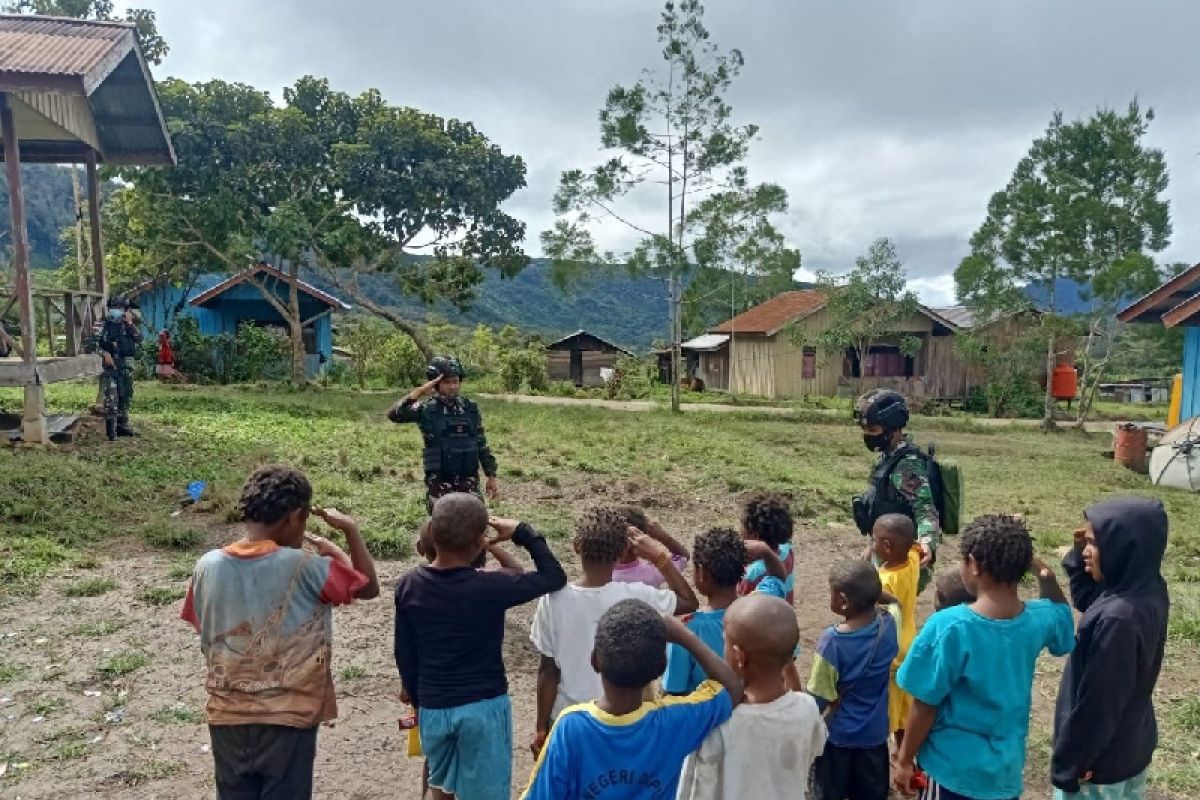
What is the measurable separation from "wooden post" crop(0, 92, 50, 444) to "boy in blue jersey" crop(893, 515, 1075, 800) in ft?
35.7

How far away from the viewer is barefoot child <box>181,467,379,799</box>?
268 centimetres

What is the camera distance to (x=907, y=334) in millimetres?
30297

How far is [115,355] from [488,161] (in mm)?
15710

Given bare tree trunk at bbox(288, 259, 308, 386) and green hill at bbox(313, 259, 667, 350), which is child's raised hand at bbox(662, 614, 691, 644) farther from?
green hill at bbox(313, 259, 667, 350)

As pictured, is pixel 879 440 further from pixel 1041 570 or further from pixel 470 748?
pixel 470 748

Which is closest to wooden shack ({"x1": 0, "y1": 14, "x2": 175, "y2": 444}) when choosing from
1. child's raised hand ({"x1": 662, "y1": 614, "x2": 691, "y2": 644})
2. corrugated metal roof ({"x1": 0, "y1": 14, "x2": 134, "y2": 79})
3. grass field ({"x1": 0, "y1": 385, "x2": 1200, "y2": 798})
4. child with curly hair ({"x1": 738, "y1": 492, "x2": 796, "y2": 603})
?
corrugated metal roof ({"x1": 0, "y1": 14, "x2": 134, "y2": 79})

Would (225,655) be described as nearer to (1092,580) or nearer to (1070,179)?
(1092,580)

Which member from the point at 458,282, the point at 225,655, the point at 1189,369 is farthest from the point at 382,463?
the point at 458,282

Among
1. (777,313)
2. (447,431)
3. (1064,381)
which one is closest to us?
(447,431)

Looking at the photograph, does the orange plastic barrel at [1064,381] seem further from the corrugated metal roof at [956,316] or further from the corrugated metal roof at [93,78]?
the corrugated metal roof at [93,78]

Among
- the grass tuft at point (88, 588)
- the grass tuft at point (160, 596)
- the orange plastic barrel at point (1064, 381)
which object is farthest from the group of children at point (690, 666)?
the orange plastic barrel at point (1064, 381)

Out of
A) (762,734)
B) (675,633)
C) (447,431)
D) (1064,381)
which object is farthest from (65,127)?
(1064,381)

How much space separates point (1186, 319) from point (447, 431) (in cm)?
1406

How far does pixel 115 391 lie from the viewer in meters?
11.9
